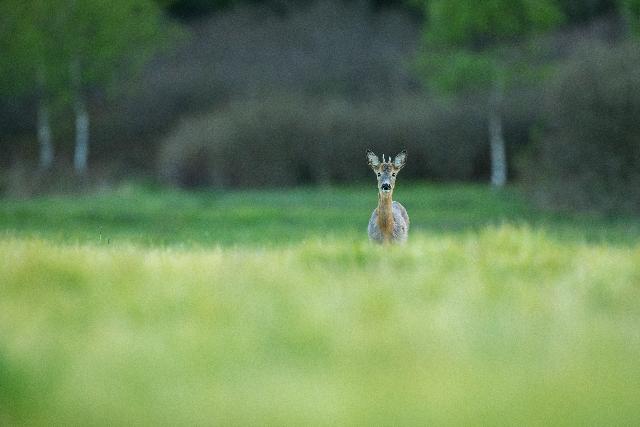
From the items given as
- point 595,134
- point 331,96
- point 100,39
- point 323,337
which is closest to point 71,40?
point 100,39

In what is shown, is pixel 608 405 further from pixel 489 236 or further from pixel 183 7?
pixel 183 7

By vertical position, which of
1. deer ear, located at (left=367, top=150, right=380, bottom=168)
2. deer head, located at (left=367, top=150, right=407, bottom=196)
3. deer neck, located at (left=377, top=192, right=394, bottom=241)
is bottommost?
deer neck, located at (left=377, top=192, right=394, bottom=241)

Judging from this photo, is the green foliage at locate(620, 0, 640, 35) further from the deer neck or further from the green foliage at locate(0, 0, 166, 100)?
the green foliage at locate(0, 0, 166, 100)

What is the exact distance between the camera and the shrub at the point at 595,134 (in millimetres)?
21922

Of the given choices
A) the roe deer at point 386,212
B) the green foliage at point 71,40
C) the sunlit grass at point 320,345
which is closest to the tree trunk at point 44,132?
the green foliage at point 71,40

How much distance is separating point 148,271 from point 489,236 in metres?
2.60

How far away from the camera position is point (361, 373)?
3.17 meters

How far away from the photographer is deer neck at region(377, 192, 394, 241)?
394 inches

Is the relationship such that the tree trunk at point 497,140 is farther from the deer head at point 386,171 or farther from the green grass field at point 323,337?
the green grass field at point 323,337

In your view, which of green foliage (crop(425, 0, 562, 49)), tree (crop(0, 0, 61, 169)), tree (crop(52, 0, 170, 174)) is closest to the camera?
green foliage (crop(425, 0, 562, 49))

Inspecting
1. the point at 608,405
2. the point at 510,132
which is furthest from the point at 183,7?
the point at 608,405

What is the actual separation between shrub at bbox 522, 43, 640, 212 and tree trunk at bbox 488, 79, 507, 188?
8338 millimetres

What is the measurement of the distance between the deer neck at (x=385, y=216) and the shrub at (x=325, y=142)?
25.4m

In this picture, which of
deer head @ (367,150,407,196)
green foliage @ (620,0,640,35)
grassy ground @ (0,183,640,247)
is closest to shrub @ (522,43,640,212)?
grassy ground @ (0,183,640,247)
